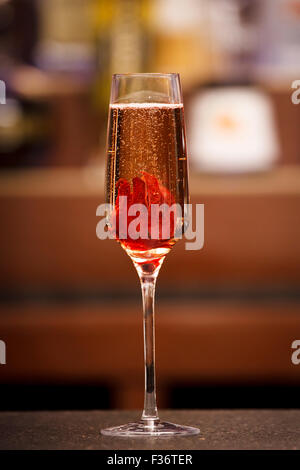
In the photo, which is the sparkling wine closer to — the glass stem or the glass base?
the glass stem

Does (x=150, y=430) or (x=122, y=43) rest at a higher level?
(x=122, y=43)

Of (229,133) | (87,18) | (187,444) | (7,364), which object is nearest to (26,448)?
(187,444)

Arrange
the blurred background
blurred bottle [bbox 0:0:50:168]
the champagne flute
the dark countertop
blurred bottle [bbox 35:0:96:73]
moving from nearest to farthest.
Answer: the dark countertop, the champagne flute, the blurred background, blurred bottle [bbox 0:0:50:168], blurred bottle [bbox 35:0:96:73]

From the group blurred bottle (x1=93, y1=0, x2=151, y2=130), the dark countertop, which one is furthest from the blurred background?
the dark countertop

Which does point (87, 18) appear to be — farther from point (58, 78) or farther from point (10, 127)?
point (10, 127)

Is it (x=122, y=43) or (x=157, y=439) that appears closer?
(x=157, y=439)

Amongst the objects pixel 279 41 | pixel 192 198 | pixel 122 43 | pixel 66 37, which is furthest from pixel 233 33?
pixel 192 198

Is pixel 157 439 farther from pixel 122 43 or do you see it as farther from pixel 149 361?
pixel 122 43
